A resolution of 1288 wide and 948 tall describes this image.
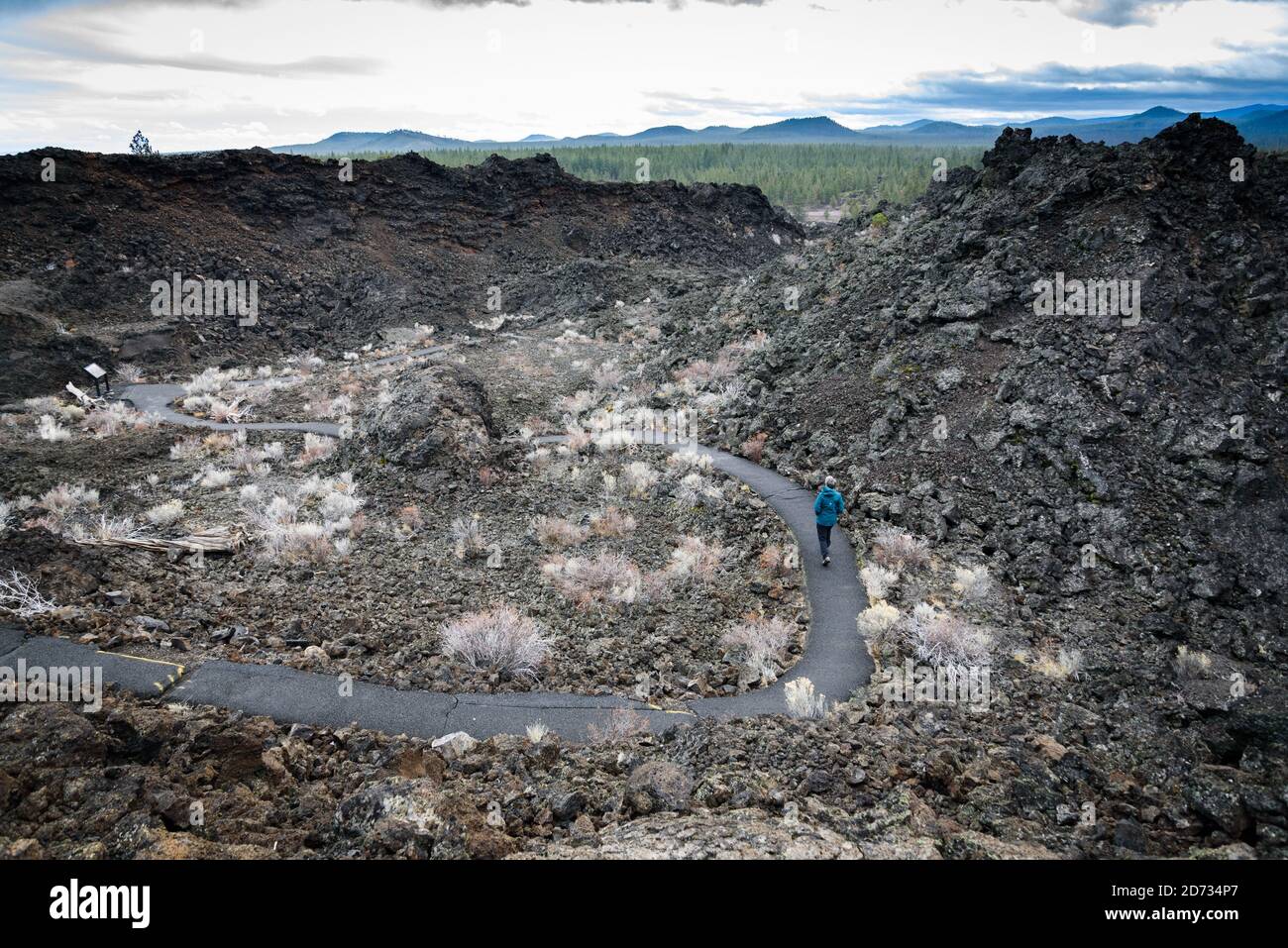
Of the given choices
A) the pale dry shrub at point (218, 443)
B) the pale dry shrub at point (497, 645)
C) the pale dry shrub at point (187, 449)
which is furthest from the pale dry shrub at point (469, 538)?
the pale dry shrub at point (187, 449)

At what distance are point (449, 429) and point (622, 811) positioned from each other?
41.1 feet

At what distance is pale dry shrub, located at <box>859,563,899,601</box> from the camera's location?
10.6 m

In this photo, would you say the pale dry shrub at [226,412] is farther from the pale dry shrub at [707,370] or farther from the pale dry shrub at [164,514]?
the pale dry shrub at [707,370]

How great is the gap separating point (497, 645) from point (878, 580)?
6.25 m

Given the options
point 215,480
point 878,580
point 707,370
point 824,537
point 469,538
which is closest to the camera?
point 878,580

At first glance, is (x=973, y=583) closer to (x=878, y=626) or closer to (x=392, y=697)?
(x=878, y=626)

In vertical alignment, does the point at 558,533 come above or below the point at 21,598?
above

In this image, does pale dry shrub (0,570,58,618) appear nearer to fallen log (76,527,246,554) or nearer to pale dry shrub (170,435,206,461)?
fallen log (76,527,246,554)

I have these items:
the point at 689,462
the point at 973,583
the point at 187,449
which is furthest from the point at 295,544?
the point at 973,583

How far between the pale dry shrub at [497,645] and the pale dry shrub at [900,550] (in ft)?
20.4

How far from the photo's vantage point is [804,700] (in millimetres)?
8016

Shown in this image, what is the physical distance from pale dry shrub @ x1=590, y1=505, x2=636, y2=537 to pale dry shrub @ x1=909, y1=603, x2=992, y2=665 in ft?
19.6

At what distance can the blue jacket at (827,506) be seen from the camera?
37.9 ft
